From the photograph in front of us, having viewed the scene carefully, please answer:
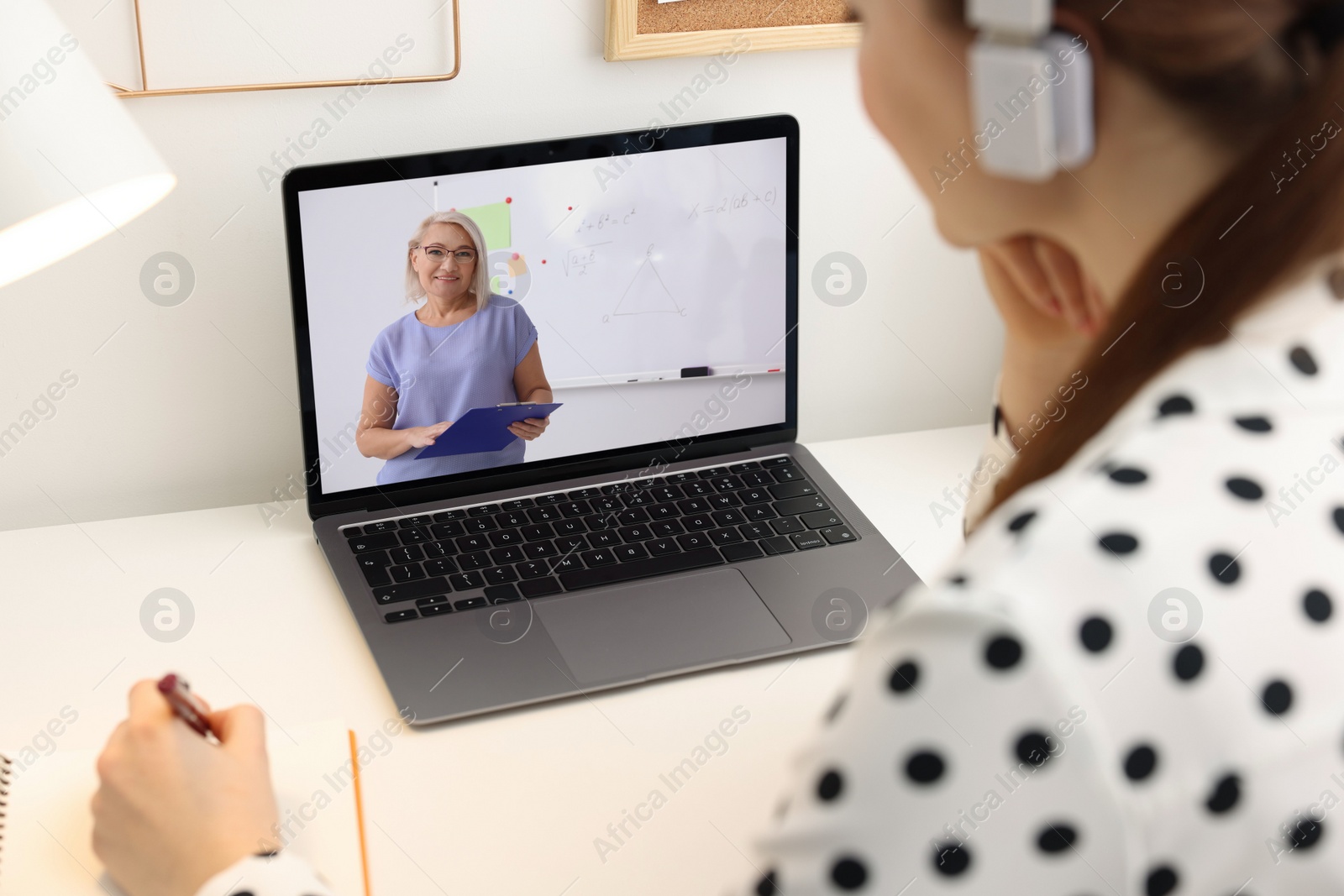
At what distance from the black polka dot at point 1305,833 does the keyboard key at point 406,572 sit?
2.21 ft

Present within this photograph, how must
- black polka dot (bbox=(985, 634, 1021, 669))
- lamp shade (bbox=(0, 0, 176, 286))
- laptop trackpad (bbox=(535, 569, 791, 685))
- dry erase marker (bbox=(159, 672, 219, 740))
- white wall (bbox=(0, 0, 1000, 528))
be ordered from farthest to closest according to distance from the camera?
white wall (bbox=(0, 0, 1000, 528)) < laptop trackpad (bbox=(535, 569, 791, 685)) < dry erase marker (bbox=(159, 672, 219, 740)) < lamp shade (bbox=(0, 0, 176, 286)) < black polka dot (bbox=(985, 634, 1021, 669))

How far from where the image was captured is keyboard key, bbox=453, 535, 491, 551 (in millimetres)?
959

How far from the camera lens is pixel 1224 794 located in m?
0.35

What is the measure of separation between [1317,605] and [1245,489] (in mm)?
39

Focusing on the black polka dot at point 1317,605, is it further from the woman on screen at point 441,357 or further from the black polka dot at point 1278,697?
the woman on screen at point 441,357

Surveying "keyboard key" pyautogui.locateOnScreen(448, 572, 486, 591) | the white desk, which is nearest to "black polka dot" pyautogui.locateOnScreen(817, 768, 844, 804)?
the white desk

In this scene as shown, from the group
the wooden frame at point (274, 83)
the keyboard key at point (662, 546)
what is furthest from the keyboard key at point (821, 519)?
the wooden frame at point (274, 83)

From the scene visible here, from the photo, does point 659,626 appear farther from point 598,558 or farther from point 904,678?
point 904,678

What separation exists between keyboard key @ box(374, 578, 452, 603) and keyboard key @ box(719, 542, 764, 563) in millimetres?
212

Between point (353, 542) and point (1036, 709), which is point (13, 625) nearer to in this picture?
point (353, 542)

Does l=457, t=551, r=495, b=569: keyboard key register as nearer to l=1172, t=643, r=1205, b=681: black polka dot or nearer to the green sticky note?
the green sticky note

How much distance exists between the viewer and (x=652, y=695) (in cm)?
84

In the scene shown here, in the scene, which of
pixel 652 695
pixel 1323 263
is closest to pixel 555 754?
pixel 652 695

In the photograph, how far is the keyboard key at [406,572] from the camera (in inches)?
36.5
